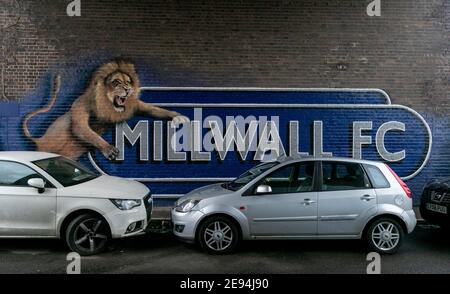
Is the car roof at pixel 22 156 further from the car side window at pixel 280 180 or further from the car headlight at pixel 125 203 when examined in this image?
the car side window at pixel 280 180

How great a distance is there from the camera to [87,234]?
23.1 ft

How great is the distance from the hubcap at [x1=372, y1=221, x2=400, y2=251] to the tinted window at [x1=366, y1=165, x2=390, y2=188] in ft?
1.92

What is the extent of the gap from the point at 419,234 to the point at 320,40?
5.07 metres

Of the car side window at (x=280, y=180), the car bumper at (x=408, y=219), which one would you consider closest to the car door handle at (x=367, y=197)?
the car bumper at (x=408, y=219)

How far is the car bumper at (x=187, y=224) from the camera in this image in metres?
6.97

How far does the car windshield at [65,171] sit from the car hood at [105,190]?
18 centimetres

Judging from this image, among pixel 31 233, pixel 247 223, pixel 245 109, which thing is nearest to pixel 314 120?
pixel 245 109

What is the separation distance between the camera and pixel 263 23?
1098cm

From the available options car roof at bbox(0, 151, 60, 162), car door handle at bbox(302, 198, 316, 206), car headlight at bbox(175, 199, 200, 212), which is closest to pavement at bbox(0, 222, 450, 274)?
car headlight at bbox(175, 199, 200, 212)

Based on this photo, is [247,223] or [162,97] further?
[162,97]

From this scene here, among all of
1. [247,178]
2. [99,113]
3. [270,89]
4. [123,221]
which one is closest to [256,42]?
[270,89]

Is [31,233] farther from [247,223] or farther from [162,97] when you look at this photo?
[162,97]

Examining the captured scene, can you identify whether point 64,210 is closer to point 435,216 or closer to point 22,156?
point 22,156

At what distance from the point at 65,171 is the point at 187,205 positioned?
2215 mm
